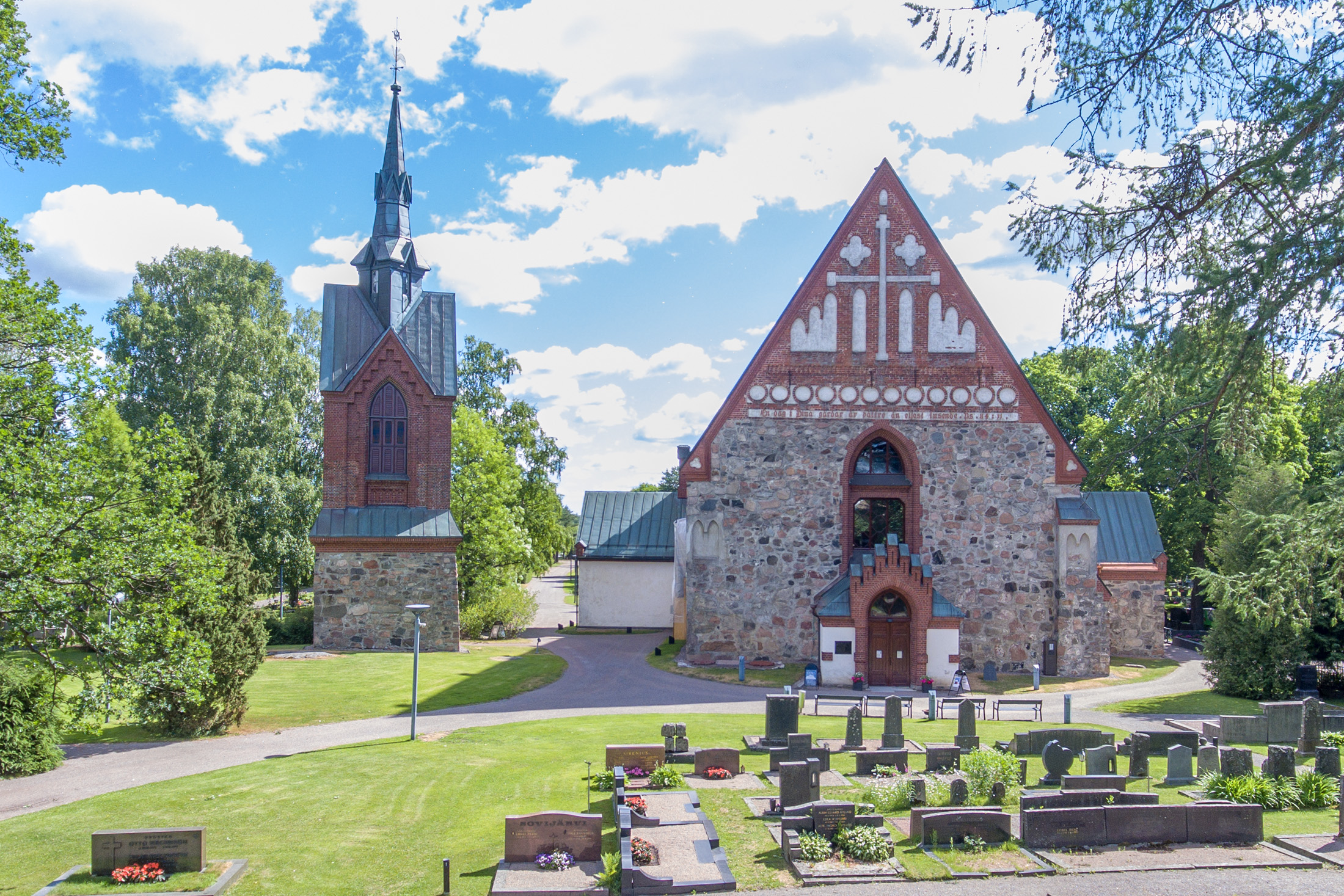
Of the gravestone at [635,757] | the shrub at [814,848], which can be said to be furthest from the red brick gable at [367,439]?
the shrub at [814,848]

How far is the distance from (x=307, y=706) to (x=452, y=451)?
17965 mm

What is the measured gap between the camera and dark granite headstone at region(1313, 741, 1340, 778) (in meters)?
14.0

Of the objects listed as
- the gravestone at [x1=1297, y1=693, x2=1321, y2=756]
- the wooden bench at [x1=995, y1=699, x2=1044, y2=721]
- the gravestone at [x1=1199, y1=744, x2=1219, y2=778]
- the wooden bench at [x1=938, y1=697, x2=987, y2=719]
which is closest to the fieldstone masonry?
the wooden bench at [x1=938, y1=697, x2=987, y2=719]

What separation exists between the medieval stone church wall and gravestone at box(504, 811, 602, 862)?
49.4ft

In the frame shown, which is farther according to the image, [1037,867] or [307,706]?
[307,706]

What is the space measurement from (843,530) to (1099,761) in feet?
39.4

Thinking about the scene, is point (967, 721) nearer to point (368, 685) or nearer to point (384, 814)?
point (384, 814)

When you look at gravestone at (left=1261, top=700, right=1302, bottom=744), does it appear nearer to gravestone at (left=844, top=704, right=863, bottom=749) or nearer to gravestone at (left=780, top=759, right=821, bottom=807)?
gravestone at (left=844, top=704, right=863, bottom=749)

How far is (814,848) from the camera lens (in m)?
11.0

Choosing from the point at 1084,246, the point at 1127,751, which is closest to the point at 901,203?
the point at 1127,751

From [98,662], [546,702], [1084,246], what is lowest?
[546,702]

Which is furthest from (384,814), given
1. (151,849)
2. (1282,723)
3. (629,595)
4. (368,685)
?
(629,595)

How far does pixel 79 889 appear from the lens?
10281 millimetres

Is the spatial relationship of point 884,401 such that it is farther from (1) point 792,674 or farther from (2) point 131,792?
(2) point 131,792
